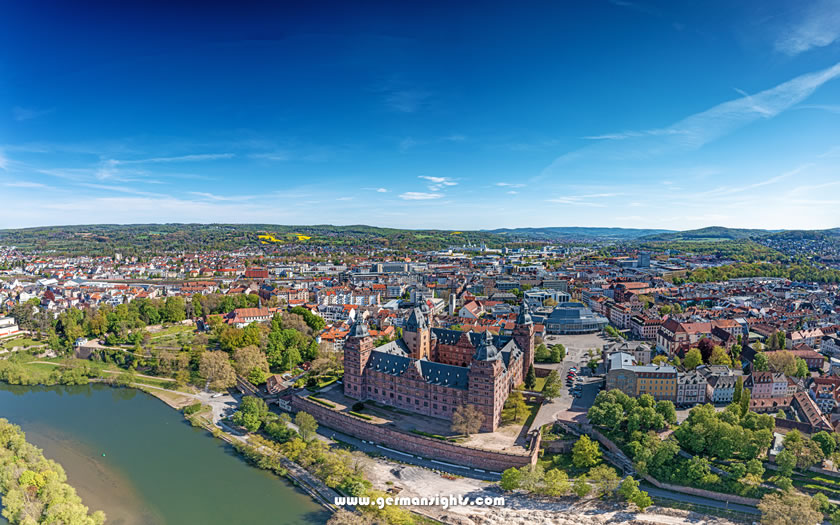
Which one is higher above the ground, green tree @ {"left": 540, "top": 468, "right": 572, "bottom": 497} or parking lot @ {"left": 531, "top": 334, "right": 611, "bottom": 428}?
parking lot @ {"left": 531, "top": 334, "right": 611, "bottom": 428}

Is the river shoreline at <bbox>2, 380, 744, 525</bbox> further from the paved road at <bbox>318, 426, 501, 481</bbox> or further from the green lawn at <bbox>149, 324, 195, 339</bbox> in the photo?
the green lawn at <bbox>149, 324, 195, 339</bbox>

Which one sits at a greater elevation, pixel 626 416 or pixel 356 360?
pixel 356 360

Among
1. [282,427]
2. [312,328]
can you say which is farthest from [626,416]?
[312,328]

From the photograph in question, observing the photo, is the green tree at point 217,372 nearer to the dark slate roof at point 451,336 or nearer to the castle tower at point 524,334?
the dark slate roof at point 451,336

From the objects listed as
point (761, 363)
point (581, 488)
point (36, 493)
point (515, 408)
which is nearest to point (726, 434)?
point (581, 488)

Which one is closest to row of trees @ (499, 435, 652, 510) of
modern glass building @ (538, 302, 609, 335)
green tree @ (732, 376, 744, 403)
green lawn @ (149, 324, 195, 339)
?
green tree @ (732, 376, 744, 403)

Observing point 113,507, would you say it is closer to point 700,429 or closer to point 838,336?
point 700,429

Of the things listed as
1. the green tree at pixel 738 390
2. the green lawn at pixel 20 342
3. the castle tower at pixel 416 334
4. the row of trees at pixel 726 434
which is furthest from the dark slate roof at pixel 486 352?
the green lawn at pixel 20 342
